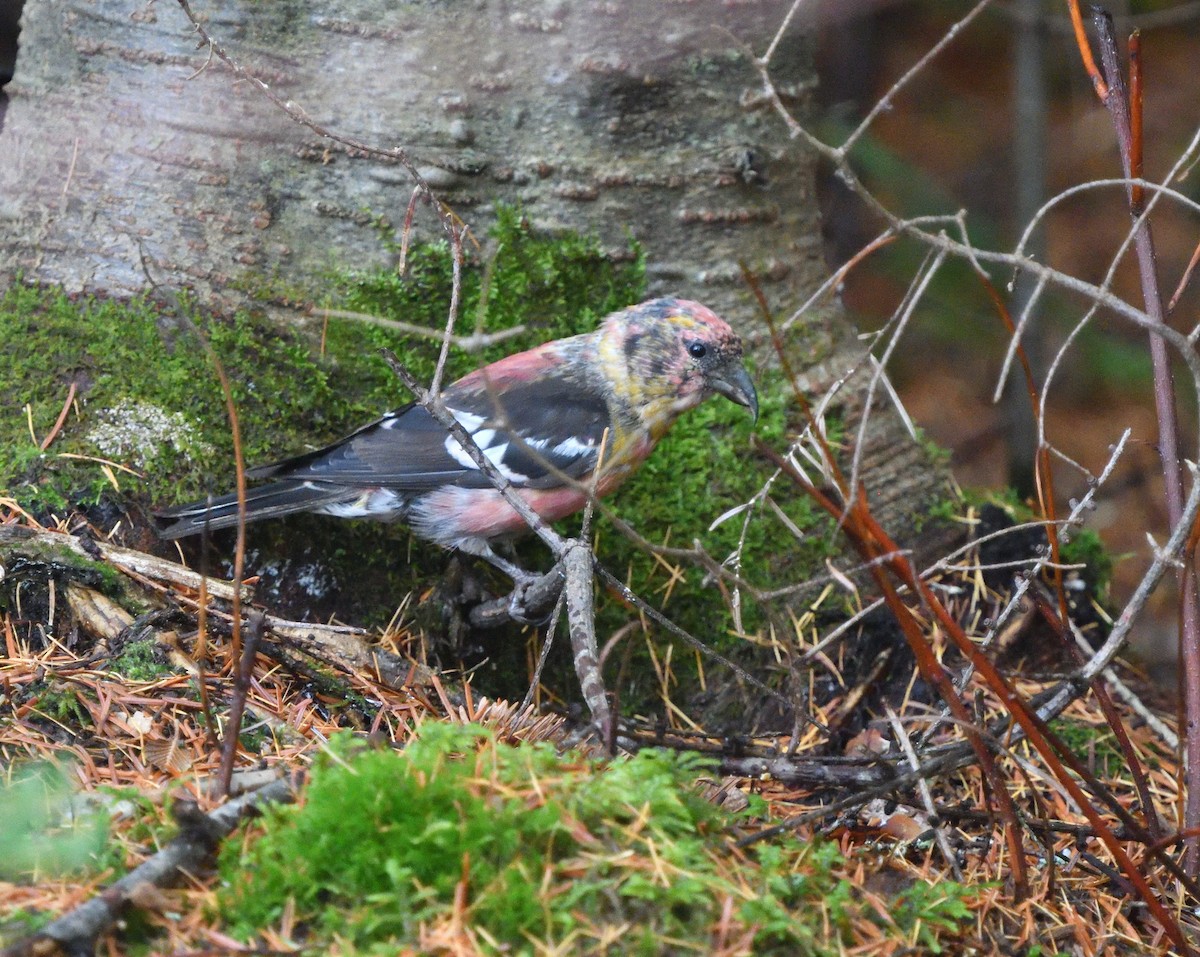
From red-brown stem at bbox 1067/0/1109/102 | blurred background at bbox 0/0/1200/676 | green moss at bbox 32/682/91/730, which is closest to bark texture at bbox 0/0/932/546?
red-brown stem at bbox 1067/0/1109/102

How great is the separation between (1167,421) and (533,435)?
237 cm

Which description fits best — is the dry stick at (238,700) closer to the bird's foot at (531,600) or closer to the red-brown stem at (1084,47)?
the bird's foot at (531,600)

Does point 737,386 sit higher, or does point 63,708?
point 737,386

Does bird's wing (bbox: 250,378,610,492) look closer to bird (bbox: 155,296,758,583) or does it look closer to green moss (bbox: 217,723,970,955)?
bird (bbox: 155,296,758,583)

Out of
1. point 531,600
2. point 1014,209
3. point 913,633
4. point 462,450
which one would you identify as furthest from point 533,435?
point 1014,209

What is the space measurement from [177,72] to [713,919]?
11.1 feet

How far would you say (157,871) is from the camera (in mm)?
1896

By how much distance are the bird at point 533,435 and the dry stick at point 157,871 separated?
5.69 feet

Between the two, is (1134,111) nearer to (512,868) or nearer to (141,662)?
(512,868)

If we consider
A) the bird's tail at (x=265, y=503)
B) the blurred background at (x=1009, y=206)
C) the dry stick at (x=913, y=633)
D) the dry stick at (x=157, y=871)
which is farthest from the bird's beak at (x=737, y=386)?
the blurred background at (x=1009, y=206)

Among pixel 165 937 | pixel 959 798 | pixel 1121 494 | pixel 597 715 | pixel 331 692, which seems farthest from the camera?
pixel 1121 494

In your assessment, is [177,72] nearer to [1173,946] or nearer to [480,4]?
[480,4]

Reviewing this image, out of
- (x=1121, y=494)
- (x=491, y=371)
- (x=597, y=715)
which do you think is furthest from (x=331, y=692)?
(x=1121, y=494)

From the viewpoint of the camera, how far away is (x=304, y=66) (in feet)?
12.3
